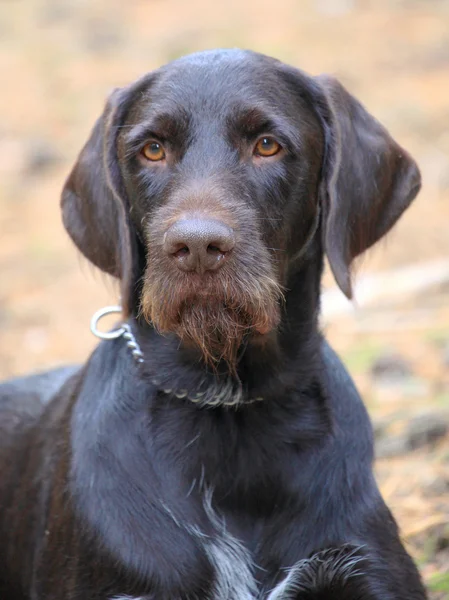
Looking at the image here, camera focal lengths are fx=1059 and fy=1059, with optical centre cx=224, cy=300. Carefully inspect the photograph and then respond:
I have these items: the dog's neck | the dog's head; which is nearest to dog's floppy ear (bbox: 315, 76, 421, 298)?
the dog's head

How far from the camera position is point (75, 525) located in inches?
133

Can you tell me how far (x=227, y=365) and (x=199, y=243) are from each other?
614 mm

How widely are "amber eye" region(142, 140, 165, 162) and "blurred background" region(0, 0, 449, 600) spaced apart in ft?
2.04

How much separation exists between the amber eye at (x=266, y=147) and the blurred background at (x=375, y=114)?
69 cm

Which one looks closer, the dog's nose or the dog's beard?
the dog's nose

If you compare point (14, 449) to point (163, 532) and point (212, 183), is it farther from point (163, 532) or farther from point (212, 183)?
point (212, 183)

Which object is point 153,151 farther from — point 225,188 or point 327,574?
point 327,574

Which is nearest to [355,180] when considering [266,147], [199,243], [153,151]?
[266,147]

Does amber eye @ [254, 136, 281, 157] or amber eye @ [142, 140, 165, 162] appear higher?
amber eye @ [254, 136, 281, 157]

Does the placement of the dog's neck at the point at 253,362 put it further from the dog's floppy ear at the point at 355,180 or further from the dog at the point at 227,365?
the dog's floppy ear at the point at 355,180

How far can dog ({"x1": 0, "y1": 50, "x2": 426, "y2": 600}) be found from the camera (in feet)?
10.6

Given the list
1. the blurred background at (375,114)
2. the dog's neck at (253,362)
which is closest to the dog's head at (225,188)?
the dog's neck at (253,362)

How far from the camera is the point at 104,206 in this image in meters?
3.64

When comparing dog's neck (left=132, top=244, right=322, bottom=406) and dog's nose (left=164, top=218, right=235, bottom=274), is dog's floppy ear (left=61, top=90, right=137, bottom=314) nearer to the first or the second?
dog's neck (left=132, top=244, right=322, bottom=406)
